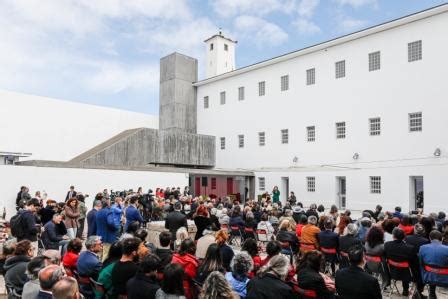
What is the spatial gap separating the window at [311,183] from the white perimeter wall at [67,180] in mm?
8922

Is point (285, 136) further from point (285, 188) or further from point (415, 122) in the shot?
point (415, 122)

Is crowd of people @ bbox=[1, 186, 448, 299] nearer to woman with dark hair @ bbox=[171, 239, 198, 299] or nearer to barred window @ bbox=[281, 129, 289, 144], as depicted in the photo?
woman with dark hair @ bbox=[171, 239, 198, 299]

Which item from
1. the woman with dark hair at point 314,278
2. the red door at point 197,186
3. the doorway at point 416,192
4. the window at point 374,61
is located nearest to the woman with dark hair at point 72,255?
the woman with dark hair at point 314,278

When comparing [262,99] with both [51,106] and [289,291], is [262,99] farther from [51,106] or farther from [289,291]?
[289,291]

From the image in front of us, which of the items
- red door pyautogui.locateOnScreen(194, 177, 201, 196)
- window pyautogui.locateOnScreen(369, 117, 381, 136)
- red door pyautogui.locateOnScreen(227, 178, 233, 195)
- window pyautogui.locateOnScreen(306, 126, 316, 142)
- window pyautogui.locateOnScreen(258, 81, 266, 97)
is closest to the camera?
window pyautogui.locateOnScreen(369, 117, 381, 136)

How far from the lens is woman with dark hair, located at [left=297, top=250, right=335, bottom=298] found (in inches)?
173

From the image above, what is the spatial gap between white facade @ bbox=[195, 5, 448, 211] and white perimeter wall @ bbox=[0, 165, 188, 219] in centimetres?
837

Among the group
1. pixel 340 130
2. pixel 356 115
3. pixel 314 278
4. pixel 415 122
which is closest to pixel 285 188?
pixel 340 130

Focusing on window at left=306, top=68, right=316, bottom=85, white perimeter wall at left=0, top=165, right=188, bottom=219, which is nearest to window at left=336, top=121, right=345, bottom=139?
window at left=306, top=68, right=316, bottom=85

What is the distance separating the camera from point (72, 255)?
18.1 ft

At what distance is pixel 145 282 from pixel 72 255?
192 cm

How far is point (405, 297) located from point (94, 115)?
29956 mm

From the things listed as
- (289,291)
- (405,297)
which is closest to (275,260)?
(289,291)

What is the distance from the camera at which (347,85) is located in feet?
78.3
